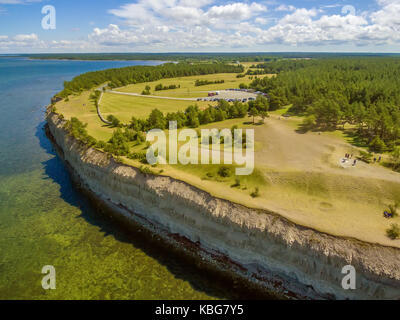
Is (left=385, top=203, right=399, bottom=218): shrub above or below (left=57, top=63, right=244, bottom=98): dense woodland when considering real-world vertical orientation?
below

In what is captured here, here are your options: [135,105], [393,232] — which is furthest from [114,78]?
[393,232]

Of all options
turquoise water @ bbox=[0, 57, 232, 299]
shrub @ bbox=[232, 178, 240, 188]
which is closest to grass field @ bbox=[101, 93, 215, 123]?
turquoise water @ bbox=[0, 57, 232, 299]

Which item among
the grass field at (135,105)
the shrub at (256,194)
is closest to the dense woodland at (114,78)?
the grass field at (135,105)

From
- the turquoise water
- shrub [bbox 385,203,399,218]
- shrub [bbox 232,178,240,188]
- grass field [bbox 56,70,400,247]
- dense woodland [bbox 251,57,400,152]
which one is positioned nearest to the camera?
the turquoise water

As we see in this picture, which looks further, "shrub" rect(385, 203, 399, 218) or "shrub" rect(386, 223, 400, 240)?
"shrub" rect(385, 203, 399, 218)

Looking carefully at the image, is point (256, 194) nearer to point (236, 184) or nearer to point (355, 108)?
point (236, 184)

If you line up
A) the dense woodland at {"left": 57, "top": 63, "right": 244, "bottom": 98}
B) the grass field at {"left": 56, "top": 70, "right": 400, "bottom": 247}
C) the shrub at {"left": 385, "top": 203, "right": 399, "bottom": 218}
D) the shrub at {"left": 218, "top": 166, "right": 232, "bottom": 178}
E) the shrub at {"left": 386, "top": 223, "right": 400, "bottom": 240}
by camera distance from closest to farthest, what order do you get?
the shrub at {"left": 386, "top": 223, "right": 400, "bottom": 240}, the grass field at {"left": 56, "top": 70, "right": 400, "bottom": 247}, the shrub at {"left": 385, "top": 203, "right": 399, "bottom": 218}, the shrub at {"left": 218, "top": 166, "right": 232, "bottom": 178}, the dense woodland at {"left": 57, "top": 63, "right": 244, "bottom": 98}

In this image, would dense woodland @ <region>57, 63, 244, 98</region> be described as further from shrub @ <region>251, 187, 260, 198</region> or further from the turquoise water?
shrub @ <region>251, 187, 260, 198</region>
